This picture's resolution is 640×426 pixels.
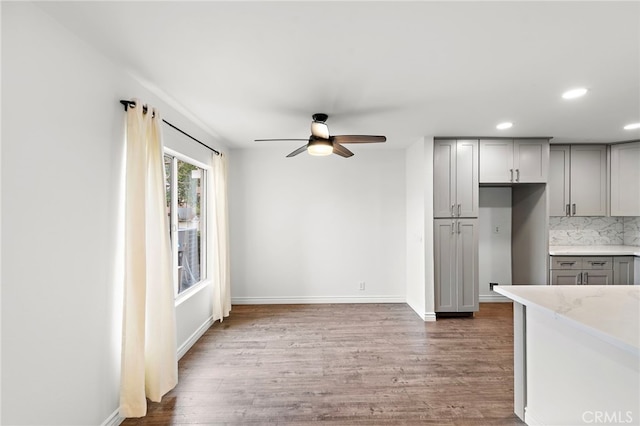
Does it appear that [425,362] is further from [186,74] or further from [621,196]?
[621,196]

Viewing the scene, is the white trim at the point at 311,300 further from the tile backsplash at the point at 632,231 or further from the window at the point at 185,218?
the tile backsplash at the point at 632,231

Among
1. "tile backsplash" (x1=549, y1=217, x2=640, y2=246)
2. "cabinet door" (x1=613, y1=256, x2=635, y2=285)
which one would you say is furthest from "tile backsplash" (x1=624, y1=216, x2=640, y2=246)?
"cabinet door" (x1=613, y1=256, x2=635, y2=285)

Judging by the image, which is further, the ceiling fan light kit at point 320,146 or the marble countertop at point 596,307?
the ceiling fan light kit at point 320,146

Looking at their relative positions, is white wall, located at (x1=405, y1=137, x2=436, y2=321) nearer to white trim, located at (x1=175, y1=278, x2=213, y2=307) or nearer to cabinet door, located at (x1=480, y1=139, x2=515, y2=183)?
cabinet door, located at (x1=480, y1=139, x2=515, y2=183)

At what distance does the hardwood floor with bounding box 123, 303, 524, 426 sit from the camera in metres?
2.11

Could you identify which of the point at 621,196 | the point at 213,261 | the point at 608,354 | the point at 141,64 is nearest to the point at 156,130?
the point at 141,64

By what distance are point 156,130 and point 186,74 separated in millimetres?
521

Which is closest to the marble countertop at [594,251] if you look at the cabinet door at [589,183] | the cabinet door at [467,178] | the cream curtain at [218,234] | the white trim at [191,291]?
the cabinet door at [589,183]

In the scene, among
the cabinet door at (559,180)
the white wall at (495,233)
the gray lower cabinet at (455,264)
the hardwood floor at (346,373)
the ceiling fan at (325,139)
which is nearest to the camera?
the hardwood floor at (346,373)

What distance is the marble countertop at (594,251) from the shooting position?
3.84 m

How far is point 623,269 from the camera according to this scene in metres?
3.84

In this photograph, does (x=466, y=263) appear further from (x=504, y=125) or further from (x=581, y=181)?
(x=581, y=181)

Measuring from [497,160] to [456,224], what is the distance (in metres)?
1.03
